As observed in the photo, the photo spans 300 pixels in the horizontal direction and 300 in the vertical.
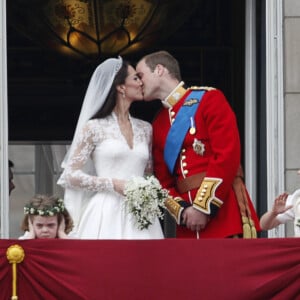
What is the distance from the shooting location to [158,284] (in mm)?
10469

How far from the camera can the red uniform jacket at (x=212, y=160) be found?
459 inches

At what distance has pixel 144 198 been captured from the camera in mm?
11359

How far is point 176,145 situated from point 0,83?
151 centimetres

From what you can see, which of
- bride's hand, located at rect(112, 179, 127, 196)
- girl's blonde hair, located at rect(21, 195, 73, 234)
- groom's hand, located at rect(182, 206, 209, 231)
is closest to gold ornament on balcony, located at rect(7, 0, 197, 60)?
bride's hand, located at rect(112, 179, 127, 196)

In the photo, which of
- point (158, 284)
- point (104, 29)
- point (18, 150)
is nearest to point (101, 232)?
point (158, 284)

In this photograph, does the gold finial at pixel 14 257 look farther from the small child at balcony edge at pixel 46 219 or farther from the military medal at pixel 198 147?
the military medal at pixel 198 147

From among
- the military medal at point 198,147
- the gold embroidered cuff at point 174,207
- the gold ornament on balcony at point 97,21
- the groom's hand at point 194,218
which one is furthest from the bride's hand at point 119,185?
the gold ornament on balcony at point 97,21

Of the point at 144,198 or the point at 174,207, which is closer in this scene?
the point at 144,198

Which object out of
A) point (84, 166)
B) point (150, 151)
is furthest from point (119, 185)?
point (150, 151)

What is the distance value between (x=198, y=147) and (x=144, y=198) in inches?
27.2

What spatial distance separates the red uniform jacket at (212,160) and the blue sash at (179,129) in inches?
1.3

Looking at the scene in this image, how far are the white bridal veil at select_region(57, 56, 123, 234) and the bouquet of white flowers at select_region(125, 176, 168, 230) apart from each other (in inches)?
19.1

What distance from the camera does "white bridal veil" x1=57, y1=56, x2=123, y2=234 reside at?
465 inches

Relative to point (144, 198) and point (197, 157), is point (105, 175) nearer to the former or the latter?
point (144, 198)
